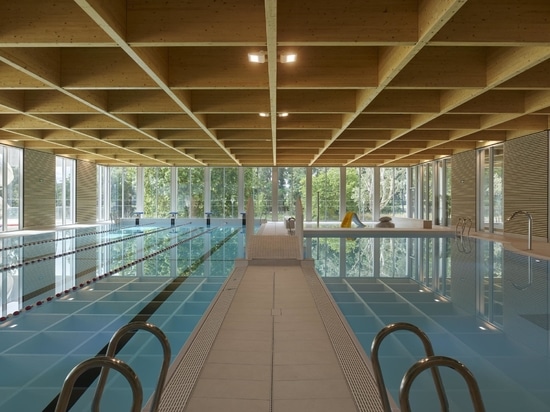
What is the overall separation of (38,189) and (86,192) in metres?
4.23

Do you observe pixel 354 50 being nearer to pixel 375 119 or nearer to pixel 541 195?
pixel 375 119

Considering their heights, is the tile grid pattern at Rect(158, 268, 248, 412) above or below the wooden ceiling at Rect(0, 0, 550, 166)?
below

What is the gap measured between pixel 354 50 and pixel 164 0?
2855 millimetres

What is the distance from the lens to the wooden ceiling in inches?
170

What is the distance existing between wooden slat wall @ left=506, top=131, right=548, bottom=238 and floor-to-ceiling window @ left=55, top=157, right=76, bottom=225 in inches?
687

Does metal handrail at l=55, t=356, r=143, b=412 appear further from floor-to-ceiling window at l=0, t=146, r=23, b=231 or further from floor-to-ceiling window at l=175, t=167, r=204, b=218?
floor-to-ceiling window at l=175, t=167, r=204, b=218

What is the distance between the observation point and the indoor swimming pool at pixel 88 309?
2.84m

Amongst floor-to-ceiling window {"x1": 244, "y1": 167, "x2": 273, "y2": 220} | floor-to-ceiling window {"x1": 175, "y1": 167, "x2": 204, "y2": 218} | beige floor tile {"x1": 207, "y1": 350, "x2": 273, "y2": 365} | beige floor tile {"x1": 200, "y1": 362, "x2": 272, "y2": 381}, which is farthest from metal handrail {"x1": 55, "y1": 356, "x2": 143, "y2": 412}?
floor-to-ceiling window {"x1": 175, "y1": 167, "x2": 204, "y2": 218}

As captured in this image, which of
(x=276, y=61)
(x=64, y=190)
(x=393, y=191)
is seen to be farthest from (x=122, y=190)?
(x=276, y=61)

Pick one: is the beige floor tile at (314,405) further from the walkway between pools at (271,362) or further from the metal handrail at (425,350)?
the metal handrail at (425,350)

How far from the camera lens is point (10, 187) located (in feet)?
47.6

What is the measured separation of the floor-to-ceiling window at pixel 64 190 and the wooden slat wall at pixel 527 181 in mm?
17442

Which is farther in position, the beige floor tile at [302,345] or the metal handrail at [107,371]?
the beige floor tile at [302,345]

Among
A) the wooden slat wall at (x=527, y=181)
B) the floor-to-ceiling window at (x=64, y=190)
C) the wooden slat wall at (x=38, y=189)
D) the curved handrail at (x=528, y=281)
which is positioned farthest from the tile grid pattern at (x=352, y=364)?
the floor-to-ceiling window at (x=64, y=190)
